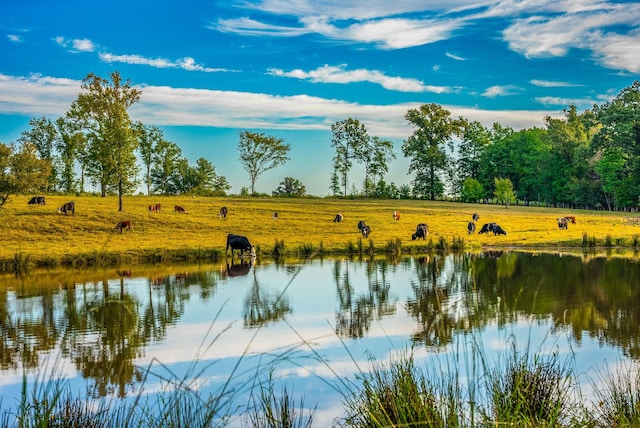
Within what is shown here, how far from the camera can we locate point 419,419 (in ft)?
19.3

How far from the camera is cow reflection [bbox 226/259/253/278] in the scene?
29.8 m

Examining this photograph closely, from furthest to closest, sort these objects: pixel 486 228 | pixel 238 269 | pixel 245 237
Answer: pixel 486 228
pixel 245 237
pixel 238 269

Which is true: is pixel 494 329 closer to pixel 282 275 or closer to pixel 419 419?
pixel 419 419

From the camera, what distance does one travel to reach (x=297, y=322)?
→ 1767 centimetres

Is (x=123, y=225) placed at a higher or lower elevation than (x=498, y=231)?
higher

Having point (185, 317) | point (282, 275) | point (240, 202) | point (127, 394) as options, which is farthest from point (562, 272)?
point (240, 202)

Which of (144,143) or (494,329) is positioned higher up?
(144,143)

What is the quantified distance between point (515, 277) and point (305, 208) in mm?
39849

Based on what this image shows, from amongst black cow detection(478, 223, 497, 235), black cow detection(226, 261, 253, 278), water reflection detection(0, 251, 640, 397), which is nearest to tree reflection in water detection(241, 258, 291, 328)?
water reflection detection(0, 251, 640, 397)

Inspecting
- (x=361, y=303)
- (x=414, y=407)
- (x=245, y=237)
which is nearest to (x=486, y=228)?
(x=245, y=237)

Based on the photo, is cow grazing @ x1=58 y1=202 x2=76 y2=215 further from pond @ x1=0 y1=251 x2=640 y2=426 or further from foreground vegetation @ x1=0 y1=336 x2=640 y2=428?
foreground vegetation @ x1=0 y1=336 x2=640 y2=428

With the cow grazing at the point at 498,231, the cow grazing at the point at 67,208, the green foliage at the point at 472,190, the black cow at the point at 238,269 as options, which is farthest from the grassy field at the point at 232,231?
the green foliage at the point at 472,190

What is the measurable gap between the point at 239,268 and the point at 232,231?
1585 cm

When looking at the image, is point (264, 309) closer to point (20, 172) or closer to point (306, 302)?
point (306, 302)
